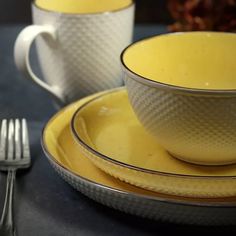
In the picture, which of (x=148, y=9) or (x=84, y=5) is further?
(x=148, y=9)

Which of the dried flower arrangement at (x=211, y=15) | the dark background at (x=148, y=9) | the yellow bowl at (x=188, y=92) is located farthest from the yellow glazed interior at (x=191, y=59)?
the dark background at (x=148, y=9)

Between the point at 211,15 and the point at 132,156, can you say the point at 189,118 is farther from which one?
the point at 211,15

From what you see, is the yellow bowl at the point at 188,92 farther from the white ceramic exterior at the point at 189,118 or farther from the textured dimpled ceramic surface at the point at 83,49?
the textured dimpled ceramic surface at the point at 83,49

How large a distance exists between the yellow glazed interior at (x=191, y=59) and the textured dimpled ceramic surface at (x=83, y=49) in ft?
0.37

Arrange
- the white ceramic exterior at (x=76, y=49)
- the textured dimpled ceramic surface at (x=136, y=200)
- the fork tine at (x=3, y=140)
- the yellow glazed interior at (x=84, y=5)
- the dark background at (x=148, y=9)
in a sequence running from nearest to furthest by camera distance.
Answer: the textured dimpled ceramic surface at (x=136, y=200) → the fork tine at (x=3, y=140) → the white ceramic exterior at (x=76, y=49) → the yellow glazed interior at (x=84, y=5) → the dark background at (x=148, y=9)

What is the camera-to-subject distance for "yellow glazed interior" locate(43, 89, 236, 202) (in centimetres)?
43

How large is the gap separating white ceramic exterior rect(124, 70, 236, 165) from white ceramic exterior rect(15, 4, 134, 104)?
0.19 meters

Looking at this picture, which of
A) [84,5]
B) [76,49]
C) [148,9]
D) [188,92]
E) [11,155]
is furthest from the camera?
[148,9]

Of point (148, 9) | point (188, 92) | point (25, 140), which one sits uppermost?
point (188, 92)

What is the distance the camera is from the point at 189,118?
41 cm

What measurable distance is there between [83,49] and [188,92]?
25 cm

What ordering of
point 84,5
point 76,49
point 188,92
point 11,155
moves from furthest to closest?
1. point 84,5
2. point 76,49
3. point 11,155
4. point 188,92

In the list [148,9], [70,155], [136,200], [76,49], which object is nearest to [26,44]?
[76,49]

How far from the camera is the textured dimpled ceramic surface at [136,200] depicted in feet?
1.26
